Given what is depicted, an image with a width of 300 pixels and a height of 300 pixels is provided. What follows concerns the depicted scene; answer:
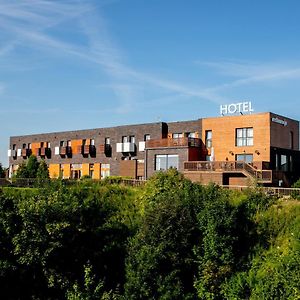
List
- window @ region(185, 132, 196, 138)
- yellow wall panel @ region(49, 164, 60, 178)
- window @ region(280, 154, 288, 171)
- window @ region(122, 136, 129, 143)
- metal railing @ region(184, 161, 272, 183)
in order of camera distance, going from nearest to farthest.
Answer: metal railing @ region(184, 161, 272, 183) < window @ region(280, 154, 288, 171) < window @ region(185, 132, 196, 138) < window @ region(122, 136, 129, 143) < yellow wall panel @ region(49, 164, 60, 178)

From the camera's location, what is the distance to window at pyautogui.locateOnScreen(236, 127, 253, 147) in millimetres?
40875

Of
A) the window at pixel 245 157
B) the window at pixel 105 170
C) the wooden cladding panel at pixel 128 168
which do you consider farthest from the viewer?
the window at pixel 105 170

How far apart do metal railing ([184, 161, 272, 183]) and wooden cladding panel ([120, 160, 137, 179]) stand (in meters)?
9.77

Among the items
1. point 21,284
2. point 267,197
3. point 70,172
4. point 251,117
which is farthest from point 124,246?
point 70,172

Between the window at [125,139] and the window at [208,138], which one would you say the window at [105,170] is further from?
the window at [208,138]

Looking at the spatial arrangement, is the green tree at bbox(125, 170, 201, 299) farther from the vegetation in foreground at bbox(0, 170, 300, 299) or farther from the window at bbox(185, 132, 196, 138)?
the window at bbox(185, 132, 196, 138)

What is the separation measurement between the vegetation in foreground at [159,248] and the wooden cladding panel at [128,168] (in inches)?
679

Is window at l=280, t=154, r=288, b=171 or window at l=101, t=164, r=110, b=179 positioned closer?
window at l=280, t=154, r=288, b=171

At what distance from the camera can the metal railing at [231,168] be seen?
35.8m

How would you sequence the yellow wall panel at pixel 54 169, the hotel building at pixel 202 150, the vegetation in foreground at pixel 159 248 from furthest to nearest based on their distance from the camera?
the yellow wall panel at pixel 54 169, the hotel building at pixel 202 150, the vegetation in foreground at pixel 159 248

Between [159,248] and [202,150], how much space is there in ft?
60.5

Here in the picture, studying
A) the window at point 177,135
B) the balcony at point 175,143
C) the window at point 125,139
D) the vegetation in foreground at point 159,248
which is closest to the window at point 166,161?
the balcony at point 175,143

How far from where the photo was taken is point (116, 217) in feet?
111

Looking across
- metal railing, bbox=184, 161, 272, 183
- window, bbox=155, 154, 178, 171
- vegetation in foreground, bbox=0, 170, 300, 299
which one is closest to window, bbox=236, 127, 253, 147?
metal railing, bbox=184, 161, 272, 183
